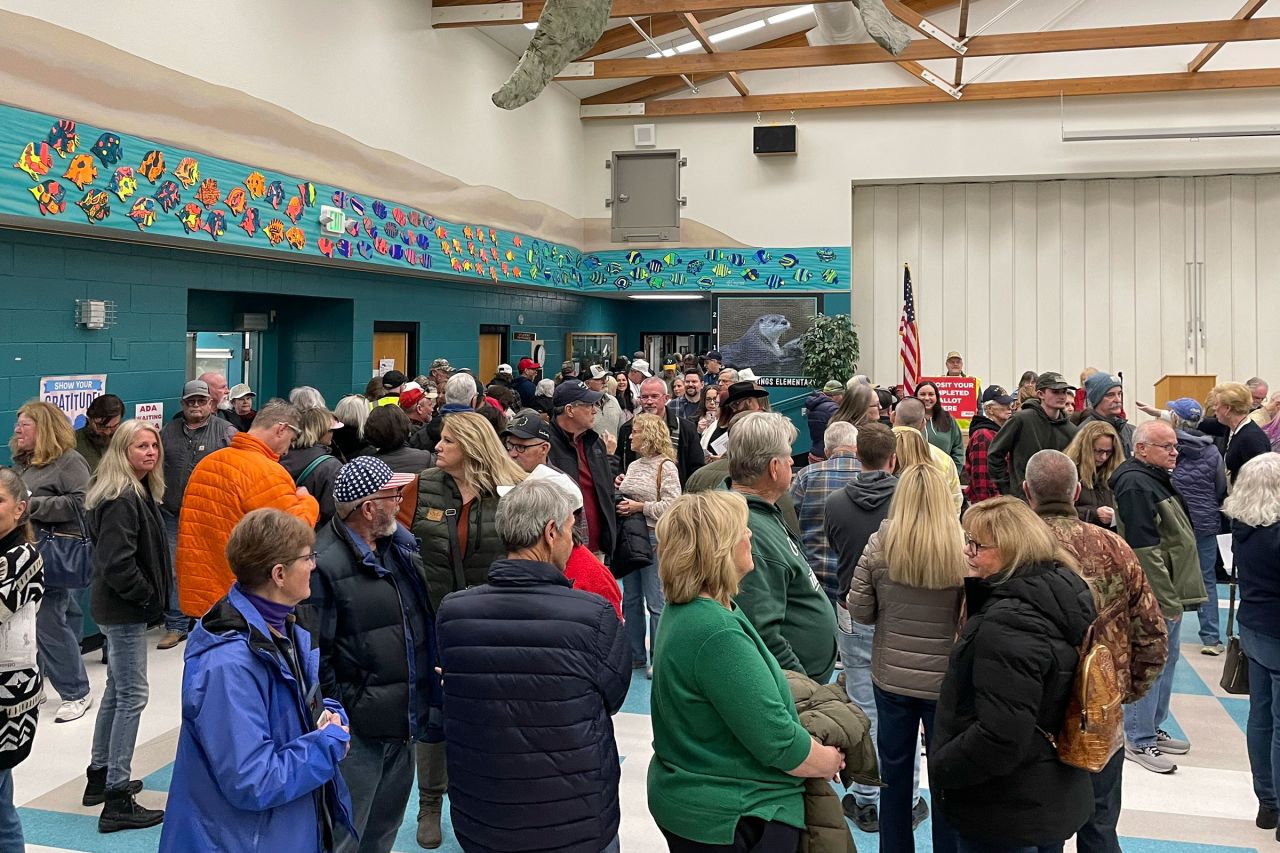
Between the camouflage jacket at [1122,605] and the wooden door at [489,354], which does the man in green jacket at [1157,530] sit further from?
the wooden door at [489,354]

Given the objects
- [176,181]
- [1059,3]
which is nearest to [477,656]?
[176,181]

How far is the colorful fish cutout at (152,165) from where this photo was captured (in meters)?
6.62

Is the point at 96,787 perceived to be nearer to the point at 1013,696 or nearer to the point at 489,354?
the point at 1013,696

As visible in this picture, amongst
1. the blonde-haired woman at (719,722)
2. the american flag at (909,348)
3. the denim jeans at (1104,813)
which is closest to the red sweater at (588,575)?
the blonde-haired woman at (719,722)

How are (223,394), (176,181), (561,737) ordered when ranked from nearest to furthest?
(561,737), (176,181), (223,394)

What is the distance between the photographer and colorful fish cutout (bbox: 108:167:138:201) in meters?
6.38

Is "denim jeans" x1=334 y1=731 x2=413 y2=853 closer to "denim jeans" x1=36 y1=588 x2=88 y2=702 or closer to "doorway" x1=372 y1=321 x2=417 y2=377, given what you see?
"denim jeans" x1=36 y1=588 x2=88 y2=702

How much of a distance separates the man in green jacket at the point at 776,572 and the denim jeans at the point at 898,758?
0.94ft

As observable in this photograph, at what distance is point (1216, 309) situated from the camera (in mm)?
15055

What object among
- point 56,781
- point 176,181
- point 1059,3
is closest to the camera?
point 56,781

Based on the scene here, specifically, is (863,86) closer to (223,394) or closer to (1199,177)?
(1199,177)

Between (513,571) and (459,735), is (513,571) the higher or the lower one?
the higher one

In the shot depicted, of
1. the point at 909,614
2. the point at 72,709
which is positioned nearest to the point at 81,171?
the point at 72,709

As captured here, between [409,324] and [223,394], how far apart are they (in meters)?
3.93
